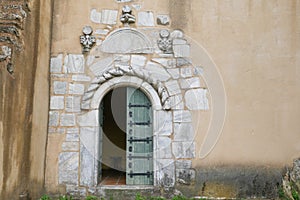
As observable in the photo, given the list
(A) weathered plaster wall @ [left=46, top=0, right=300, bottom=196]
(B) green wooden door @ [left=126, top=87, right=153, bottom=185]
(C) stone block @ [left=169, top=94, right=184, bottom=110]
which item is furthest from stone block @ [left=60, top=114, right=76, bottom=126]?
(C) stone block @ [left=169, top=94, right=184, bottom=110]

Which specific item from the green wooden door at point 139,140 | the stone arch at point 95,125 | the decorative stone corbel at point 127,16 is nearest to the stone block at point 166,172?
the stone arch at point 95,125

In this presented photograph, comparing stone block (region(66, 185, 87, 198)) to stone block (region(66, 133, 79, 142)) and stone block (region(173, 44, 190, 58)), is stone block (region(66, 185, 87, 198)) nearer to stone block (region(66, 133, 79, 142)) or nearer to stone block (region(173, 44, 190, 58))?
stone block (region(66, 133, 79, 142))

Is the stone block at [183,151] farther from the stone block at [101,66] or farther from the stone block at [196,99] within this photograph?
the stone block at [101,66]

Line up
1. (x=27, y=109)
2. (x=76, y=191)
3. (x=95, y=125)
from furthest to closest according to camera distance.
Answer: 1. (x=95, y=125)
2. (x=76, y=191)
3. (x=27, y=109)

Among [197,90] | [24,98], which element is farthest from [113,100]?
[24,98]

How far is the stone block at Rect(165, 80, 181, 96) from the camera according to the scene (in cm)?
469

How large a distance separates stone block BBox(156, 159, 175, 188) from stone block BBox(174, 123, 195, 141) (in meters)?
0.34

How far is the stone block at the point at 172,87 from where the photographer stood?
15.4ft

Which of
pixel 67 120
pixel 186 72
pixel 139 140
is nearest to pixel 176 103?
pixel 186 72

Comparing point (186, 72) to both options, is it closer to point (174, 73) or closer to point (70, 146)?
point (174, 73)

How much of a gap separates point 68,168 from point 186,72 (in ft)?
6.96

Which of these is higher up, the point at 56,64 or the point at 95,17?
the point at 95,17

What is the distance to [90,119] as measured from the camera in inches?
181

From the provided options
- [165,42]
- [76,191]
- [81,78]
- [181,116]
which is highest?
[165,42]
